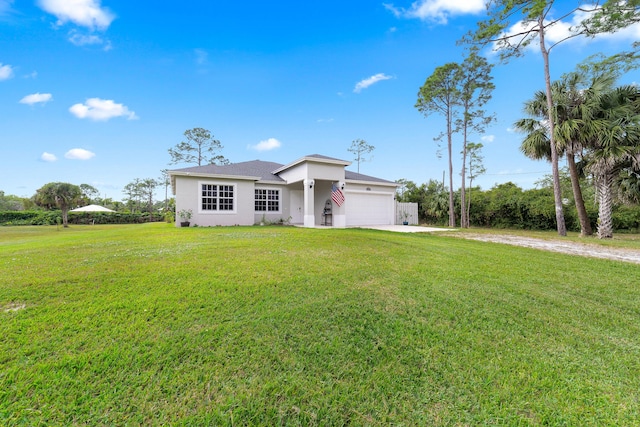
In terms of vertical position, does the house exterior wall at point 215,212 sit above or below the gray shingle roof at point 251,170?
below

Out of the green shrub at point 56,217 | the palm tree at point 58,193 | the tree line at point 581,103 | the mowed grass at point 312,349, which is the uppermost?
the tree line at point 581,103

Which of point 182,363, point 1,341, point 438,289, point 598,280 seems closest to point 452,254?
point 598,280

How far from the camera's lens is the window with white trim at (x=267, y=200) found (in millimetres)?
15094

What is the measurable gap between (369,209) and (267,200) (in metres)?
6.62

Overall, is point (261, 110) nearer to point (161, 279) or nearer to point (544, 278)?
point (161, 279)

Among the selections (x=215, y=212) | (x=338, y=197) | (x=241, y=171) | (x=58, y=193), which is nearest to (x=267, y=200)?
(x=241, y=171)

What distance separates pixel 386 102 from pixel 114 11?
604 inches

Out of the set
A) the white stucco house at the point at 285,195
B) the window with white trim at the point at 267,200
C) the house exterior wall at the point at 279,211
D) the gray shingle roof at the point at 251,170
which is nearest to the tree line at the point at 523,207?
the white stucco house at the point at 285,195

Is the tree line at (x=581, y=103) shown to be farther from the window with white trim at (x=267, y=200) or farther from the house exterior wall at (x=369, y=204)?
the window with white trim at (x=267, y=200)

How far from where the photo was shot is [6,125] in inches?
646

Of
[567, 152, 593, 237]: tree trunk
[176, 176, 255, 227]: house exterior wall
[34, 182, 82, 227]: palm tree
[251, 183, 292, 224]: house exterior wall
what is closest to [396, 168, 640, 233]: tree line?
[567, 152, 593, 237]: tree trunk

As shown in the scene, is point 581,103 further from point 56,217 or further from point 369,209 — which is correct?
point 56,217

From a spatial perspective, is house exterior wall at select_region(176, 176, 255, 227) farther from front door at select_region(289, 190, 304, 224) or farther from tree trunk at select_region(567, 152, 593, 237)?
tree trunk at select_region(567, 152, 593, 237)

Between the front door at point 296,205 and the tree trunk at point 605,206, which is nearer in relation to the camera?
the tree trunk at point 605,206
